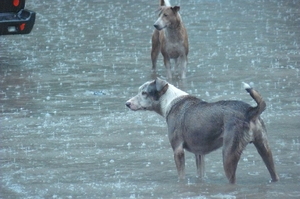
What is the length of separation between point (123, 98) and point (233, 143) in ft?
15.1

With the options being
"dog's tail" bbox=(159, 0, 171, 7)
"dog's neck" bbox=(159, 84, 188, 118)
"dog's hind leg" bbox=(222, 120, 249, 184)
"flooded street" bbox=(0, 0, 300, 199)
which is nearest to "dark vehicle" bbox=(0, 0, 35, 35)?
"flooded street" bbox=(0, 0, 300, 199)

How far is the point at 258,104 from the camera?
6.96 meters

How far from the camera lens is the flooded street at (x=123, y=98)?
296 inches

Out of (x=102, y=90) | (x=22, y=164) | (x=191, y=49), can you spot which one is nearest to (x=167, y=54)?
(x=102, y=90)

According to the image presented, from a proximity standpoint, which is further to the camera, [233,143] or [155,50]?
[155,50]

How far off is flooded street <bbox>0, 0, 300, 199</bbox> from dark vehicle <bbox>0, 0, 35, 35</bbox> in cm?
76

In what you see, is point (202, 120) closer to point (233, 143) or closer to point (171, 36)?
point (233, 143)

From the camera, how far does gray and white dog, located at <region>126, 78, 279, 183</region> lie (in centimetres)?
704

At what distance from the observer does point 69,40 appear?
17.2 metres

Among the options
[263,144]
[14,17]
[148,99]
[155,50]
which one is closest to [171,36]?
[155,50]

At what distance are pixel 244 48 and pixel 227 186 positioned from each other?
339 inches

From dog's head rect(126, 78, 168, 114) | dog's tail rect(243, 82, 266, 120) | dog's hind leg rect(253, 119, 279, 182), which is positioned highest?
dog's tail rect(243, 82, 266, 120)

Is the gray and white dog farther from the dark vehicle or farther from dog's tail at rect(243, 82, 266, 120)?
the dark vehicle

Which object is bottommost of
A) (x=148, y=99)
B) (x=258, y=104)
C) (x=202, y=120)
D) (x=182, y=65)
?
(x=182, y=65)
